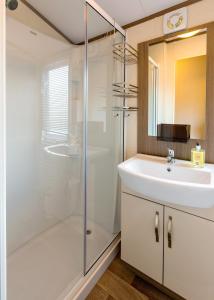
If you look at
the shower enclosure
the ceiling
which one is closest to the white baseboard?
the shower enclosure

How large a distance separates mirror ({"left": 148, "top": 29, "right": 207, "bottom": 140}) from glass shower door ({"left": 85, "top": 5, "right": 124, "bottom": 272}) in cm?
30

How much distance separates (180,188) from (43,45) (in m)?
1.53

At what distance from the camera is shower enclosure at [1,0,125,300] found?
4.70 feet

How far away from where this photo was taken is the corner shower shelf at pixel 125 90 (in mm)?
1682

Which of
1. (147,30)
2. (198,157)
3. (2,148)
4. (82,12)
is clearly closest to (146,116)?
(198,157)

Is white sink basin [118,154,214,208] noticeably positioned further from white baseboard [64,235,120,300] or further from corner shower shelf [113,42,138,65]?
corner shower shelf [113,42,138,65]

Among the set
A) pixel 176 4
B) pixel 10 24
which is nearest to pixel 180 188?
pixel 176 4

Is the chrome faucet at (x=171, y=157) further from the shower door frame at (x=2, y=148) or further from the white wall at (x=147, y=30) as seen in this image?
the shower door frame at (x=2, y=148)

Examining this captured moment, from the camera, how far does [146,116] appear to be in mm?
1663

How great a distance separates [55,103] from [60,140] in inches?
12.9

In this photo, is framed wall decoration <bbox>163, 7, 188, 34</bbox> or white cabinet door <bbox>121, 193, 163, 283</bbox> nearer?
white cabinet door <bbox>121, 193, 163, 283</bbox>

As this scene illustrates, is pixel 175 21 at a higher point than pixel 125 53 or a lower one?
higher

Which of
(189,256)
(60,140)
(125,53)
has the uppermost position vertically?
(125,53)

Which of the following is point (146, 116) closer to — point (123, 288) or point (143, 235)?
point (143, 235)
